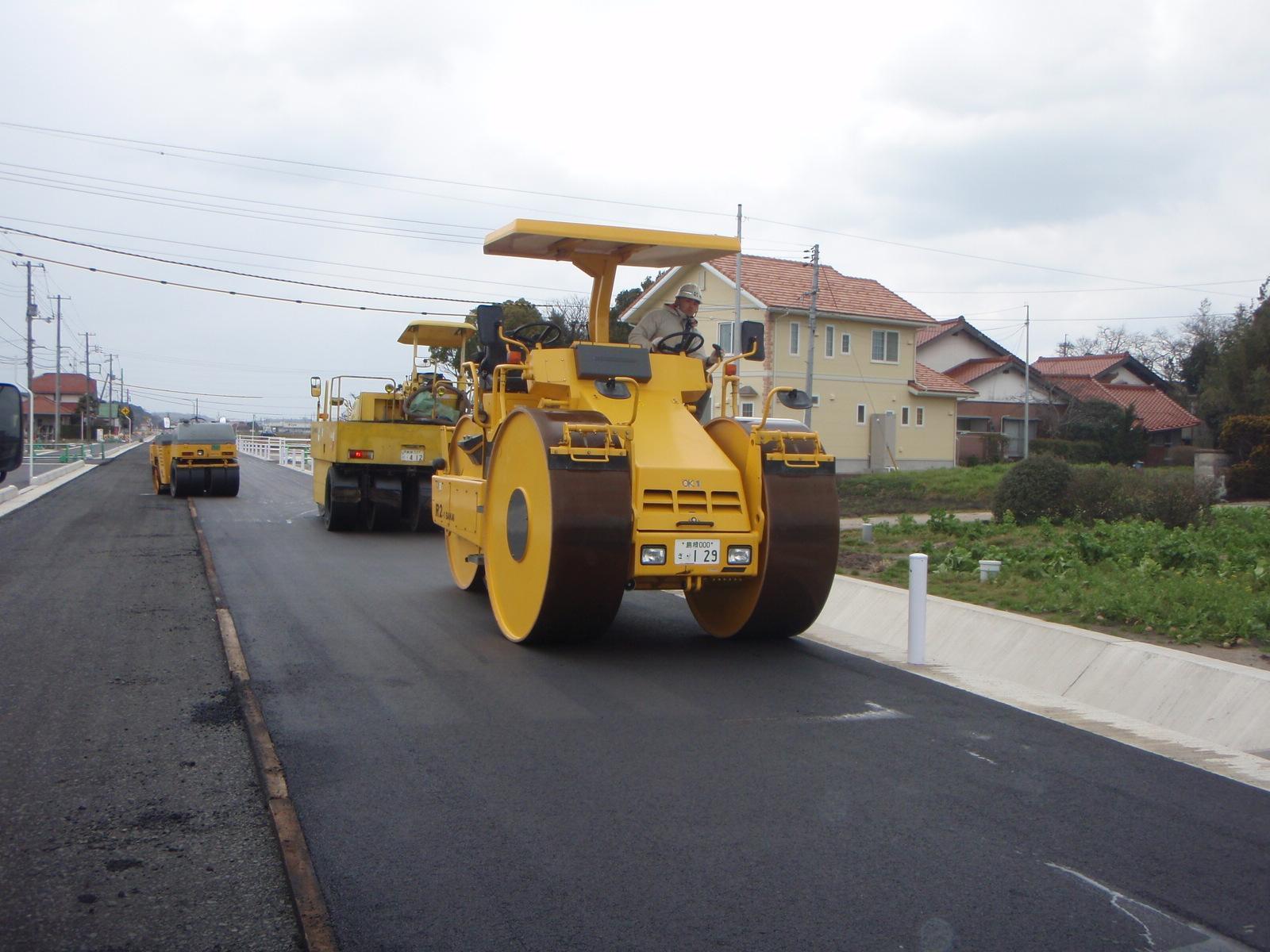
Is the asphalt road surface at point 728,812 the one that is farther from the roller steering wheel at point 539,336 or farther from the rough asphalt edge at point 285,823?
the roller steering wheel at point 539,336

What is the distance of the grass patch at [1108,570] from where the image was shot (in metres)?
8.07

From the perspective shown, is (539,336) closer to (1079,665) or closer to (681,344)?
(681,344)

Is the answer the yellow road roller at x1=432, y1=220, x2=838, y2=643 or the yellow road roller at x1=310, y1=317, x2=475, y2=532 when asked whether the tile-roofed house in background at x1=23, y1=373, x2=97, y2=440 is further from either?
the yellow road roller at x1=432, y1=220, x2=838, y2=643

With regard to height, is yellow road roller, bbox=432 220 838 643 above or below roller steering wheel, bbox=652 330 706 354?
below

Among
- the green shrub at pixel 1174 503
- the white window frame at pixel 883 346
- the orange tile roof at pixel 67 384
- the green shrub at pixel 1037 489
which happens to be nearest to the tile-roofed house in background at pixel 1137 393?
the white window frame at pixel 883 346

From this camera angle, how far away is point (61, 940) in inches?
143

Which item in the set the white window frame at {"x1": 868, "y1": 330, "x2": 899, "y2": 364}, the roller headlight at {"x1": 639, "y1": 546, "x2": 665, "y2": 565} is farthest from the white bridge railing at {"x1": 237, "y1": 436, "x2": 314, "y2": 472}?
the roller headlight at {"x1": 639, "y1": 546, "x2": 665, "y2": 565}

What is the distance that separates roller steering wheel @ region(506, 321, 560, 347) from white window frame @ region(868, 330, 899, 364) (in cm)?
3393

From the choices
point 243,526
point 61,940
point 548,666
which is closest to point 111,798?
point 61,940

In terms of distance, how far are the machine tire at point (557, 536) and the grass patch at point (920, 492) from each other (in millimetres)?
12058

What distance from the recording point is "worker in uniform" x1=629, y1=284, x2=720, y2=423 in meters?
9.29

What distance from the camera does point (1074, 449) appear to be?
4453 centimetres

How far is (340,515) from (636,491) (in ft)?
35.1

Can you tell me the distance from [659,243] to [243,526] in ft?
36.7
